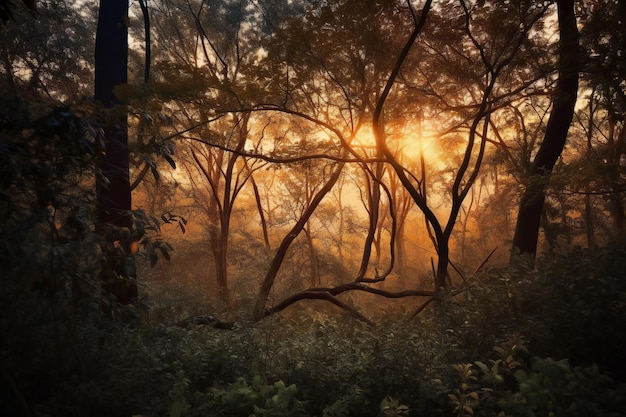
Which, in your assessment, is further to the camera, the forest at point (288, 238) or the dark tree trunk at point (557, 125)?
the dark tree trunk at point (557, 125)

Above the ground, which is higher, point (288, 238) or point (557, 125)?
point (557, 125)

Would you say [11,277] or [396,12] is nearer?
[11,277]

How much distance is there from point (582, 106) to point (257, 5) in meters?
11.9

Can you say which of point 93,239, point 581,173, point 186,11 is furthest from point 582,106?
point 93,239

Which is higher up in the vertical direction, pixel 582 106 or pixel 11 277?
pixel 582 106

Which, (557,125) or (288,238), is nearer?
(557,125)

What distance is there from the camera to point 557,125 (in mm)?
7516

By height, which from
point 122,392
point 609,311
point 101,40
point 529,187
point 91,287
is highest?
point 101,40

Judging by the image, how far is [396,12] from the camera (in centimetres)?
916

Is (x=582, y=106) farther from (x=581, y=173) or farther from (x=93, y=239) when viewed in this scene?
(x=93, y=239)

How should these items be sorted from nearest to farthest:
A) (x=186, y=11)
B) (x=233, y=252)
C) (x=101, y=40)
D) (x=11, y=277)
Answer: (x=11, y=277) → (x=101, y=40) → (x=186, y=11) → (x=233, y=252)

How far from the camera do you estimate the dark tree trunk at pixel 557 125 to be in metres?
6.98

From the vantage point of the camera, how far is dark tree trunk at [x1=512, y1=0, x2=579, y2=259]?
698 cm

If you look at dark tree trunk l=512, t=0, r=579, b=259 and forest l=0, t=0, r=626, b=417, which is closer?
forest l=0, t=0, r=626, b=417
